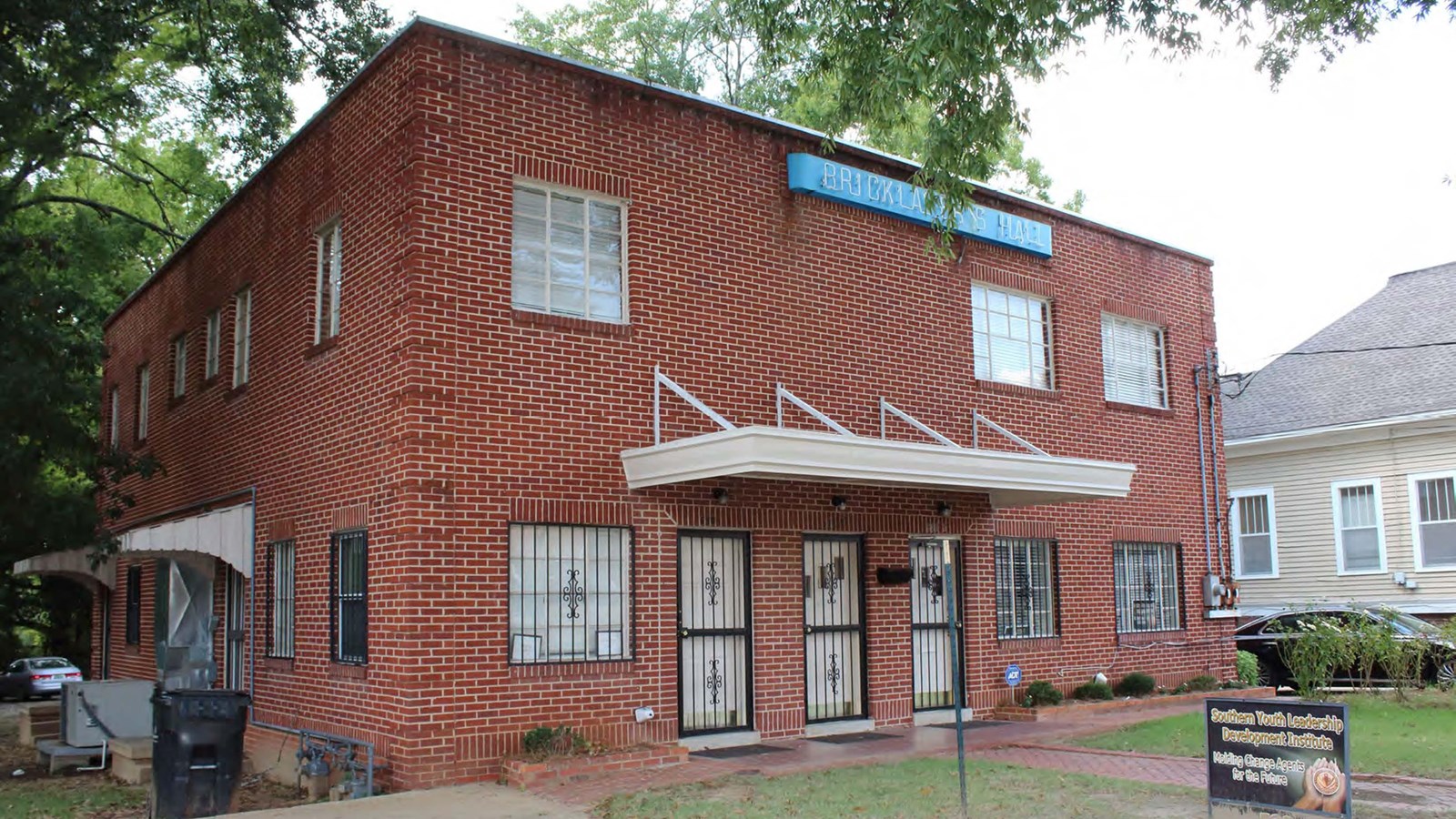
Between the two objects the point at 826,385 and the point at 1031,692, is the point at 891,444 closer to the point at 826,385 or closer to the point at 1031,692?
the point at 826,385

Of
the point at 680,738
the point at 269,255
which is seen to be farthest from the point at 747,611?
the point at 269,255

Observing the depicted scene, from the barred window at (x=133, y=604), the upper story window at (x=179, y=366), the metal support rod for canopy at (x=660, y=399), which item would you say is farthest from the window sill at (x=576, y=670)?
the barred window at (x=133, y=604)

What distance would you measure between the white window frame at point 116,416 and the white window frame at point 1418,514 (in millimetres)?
24144

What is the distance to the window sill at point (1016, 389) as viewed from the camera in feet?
53.9

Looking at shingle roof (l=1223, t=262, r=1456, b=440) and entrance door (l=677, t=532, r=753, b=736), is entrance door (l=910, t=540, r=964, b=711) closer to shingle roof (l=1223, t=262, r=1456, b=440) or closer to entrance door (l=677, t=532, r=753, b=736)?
entrance door (l=677, t=532, r=753, b=736)

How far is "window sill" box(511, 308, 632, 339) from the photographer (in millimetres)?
12156

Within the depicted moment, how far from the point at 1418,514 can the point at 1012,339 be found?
42.6ft

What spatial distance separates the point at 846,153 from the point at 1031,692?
6981 millimetres

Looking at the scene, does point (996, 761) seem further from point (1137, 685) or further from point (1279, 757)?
point (1137, 685)

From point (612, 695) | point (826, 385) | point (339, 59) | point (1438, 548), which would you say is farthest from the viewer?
point (1438, 548)

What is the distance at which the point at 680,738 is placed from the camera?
1274 cm

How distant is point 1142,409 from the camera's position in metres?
18.7

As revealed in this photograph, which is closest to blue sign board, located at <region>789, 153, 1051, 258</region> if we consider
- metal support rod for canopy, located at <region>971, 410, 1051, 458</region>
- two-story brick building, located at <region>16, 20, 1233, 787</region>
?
two-story brick building, located at <region>16, 20, 1233, 787</region>

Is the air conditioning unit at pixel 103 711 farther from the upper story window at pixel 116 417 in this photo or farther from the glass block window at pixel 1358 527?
the glass block window at pixel 1358 527
